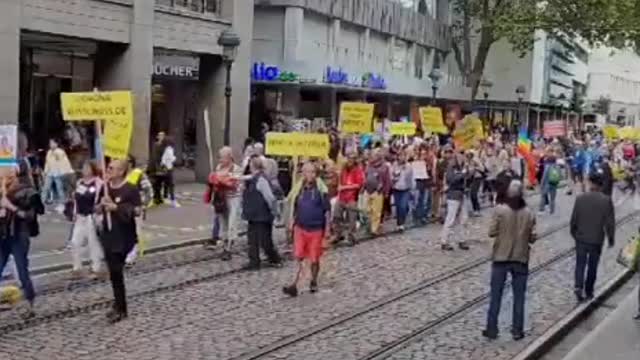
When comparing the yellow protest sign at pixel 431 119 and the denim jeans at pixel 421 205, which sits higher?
the yellow protest sign at pixel 431 119

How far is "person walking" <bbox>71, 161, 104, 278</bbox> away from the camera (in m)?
14.7

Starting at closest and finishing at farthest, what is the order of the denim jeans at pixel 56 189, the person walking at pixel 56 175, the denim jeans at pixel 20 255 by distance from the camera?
the denim jeans at pixel 20 255 → the person walking at pixel 56 175 → the denim jeans at pixel 56 189

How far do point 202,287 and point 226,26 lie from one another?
1977 cm

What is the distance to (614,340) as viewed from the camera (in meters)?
12.5

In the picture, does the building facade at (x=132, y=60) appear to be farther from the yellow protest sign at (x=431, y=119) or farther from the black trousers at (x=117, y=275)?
the black trousers at (x=117, y=275)

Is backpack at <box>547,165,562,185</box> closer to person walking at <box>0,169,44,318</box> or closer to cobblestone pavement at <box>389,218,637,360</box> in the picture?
cobblestone pavement at <box>389,218,637,360</box>

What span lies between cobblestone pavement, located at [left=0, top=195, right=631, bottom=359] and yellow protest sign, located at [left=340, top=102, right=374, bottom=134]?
5.09m

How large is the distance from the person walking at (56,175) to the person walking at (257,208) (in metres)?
8.55

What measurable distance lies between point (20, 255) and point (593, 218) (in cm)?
728

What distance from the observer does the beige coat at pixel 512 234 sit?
11.8m

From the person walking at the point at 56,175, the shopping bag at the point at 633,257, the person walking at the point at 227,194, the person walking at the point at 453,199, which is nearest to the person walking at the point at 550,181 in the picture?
the person walking at the point at 453,199

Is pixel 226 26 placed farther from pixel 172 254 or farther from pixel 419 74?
pixel 419 74

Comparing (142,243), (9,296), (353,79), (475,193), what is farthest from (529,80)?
(9,296)

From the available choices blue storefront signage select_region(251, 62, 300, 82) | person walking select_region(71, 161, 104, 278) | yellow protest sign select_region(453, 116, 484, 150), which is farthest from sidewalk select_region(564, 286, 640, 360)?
blue storefront signage select_region(251, 62, 300, 82)
